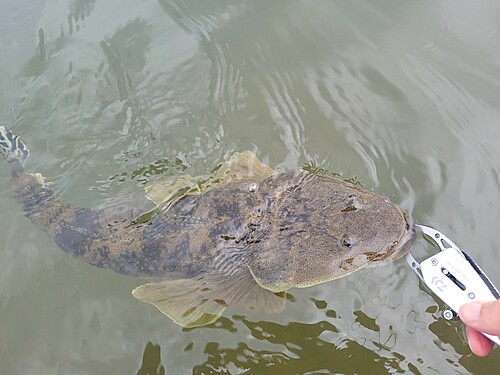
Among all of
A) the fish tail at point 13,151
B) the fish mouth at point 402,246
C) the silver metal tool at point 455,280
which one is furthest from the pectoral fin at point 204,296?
the fish tail at point 13,151

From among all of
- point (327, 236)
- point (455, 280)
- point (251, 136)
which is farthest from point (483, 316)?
point (251, 136)

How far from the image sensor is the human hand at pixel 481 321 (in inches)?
98.1

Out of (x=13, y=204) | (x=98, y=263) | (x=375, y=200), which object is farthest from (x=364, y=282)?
(x=13, y=204)

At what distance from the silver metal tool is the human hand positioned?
20 cm

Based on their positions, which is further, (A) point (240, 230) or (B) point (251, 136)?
(B) point (251, 136)

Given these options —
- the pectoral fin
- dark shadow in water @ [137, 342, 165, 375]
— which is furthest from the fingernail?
dark shadow in water @ [137, 342, 165, 375]

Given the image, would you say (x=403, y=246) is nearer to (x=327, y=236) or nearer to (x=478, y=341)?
(x=327, y=236)

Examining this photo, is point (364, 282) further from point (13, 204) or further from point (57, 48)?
point (57, 48)

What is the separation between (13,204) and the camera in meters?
4.77

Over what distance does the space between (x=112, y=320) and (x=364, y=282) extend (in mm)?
2065

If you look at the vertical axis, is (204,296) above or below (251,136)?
below

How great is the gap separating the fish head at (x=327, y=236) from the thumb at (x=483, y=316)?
0.72 metres

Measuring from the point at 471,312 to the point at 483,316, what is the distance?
10cm

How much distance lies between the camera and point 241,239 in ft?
12.0
